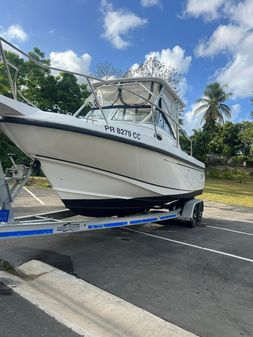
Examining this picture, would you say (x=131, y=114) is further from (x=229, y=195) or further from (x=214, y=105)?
(x=214, y=105)

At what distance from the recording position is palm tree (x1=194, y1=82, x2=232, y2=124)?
46594 millimetres

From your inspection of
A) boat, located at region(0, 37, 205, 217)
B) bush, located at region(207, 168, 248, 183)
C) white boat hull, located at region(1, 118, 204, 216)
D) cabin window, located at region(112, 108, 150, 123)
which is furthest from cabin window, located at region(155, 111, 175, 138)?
bush, located at region(207, 168, 248, 183)

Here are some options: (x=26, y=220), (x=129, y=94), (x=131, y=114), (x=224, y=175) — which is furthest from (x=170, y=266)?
(x=224, y=175)

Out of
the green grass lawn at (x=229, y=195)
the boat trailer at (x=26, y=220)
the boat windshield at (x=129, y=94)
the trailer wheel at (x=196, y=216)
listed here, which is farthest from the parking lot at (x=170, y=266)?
the green grass lawn at (x=229, y=195)

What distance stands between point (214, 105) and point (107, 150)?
43.9m

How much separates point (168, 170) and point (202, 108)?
141ft

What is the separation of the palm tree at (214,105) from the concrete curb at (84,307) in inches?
1776

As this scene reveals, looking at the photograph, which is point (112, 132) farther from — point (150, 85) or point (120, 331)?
point (120, 331)

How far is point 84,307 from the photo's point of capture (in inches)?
139

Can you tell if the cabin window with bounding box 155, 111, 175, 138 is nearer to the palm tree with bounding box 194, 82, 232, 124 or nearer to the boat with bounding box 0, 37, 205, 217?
the boat with bounding box 0, 37, 205, 217

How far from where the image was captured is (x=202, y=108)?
4744 centimetres

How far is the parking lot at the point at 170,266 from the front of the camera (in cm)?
354

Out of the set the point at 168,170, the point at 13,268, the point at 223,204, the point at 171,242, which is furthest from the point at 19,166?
the point at 223,204

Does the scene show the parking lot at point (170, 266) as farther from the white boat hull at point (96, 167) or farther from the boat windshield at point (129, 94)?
the boat windshield at point (129, 94)
